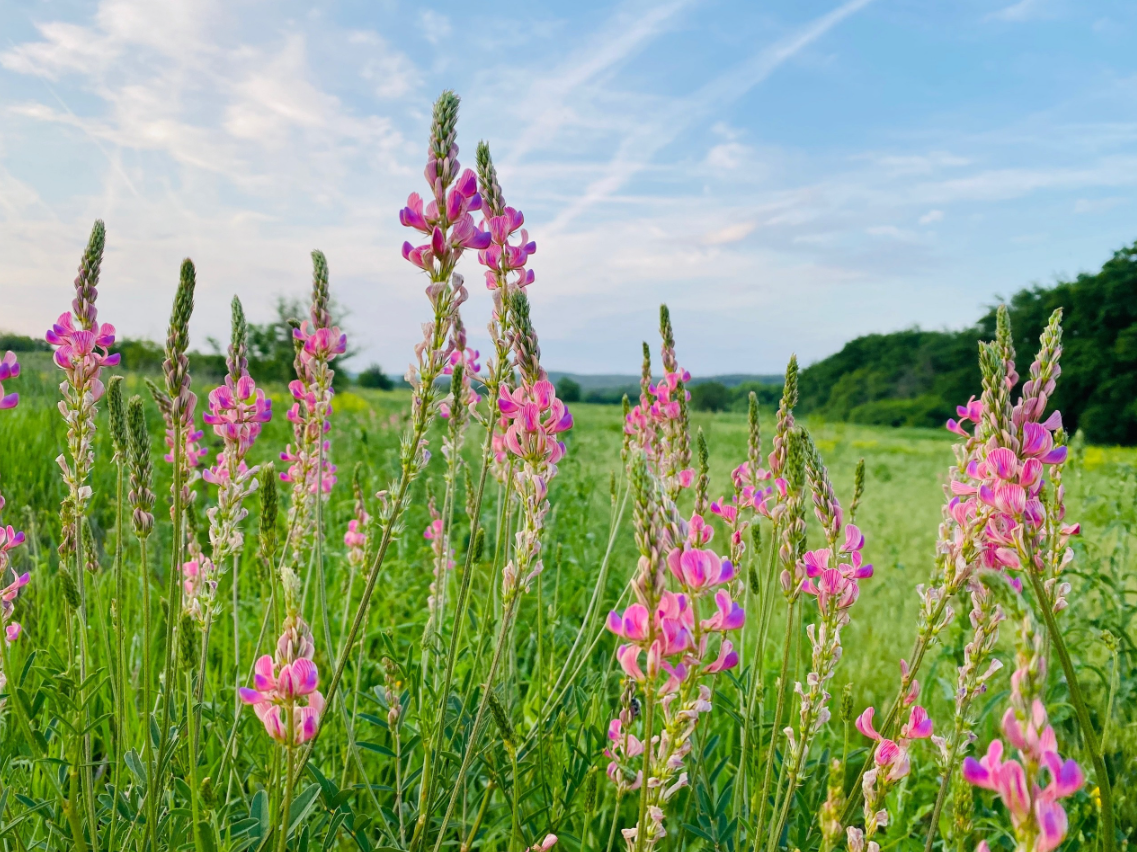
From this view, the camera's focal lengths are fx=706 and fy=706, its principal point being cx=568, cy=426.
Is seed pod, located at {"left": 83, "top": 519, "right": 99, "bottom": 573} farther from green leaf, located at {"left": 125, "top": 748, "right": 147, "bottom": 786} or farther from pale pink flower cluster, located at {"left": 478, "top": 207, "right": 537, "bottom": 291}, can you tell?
pale pink flower cluster, located at {"left": 478, "top": 207, "right": 537, "bottom": 291}

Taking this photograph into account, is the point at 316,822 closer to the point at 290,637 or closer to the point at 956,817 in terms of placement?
the point at 290,637

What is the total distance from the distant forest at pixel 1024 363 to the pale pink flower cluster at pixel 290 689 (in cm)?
2134

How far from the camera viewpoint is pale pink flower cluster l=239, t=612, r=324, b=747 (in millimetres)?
1257

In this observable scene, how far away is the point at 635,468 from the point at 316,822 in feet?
4.93

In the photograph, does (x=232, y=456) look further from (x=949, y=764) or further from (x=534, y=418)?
(x=949, y=764)

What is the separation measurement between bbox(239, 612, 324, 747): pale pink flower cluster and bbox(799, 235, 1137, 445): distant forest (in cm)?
2134

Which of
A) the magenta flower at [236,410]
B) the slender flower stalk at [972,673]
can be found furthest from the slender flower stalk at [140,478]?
the slender flower stalk at [972,673]

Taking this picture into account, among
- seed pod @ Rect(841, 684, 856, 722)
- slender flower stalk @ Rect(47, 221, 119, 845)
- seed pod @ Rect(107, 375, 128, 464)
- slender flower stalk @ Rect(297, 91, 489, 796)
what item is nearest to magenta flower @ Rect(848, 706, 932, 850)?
seed pod @ Rect(841, 684, 856, 722)

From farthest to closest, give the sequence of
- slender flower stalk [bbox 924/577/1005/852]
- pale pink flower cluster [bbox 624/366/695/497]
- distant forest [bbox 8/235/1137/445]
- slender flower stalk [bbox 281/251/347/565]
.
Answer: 1. distant forest [bbox 8/235/1137/445]
2. pale pink flower cluster [bbox 624/366/695/497]
3. slender flower stalk [bbox 281/251/347/565]
4. slender flower stalk [bbox 924/577/1005/852]

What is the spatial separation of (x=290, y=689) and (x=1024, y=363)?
21.0 m

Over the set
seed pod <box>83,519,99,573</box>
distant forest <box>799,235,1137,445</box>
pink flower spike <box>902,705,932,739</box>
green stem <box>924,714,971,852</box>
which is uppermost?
distant forest <box>799,235,1137,445</box>

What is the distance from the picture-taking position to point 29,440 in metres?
7.45

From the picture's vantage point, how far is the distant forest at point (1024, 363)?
2889cm

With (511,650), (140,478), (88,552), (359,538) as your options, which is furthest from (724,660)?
(359,538)
